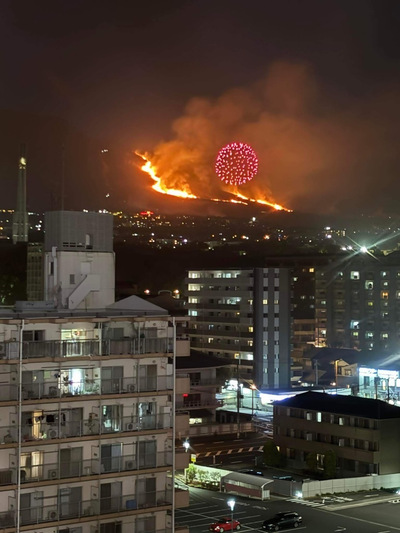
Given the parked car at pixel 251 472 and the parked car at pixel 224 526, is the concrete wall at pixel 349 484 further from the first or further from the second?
the parked car at pixel 224 526

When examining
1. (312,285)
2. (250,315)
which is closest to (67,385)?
(250,315)

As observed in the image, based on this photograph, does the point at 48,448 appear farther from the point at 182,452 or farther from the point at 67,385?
the point at 182,452

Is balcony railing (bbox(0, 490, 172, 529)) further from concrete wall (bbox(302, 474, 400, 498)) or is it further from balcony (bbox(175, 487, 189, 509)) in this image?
concrete wall (bbox(302, 474, 400, 498))

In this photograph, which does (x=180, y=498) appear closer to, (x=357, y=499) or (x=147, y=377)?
(x=147, y=377)

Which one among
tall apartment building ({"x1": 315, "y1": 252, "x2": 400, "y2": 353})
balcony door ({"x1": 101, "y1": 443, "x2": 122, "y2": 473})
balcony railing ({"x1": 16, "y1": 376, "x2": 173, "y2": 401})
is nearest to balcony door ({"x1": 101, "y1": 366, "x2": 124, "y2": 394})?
balcony railing ({"x1": 16, "y1": 376, "x2": 173, "y2": 401})

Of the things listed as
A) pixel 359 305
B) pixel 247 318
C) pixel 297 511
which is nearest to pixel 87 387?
pixel 297 511
